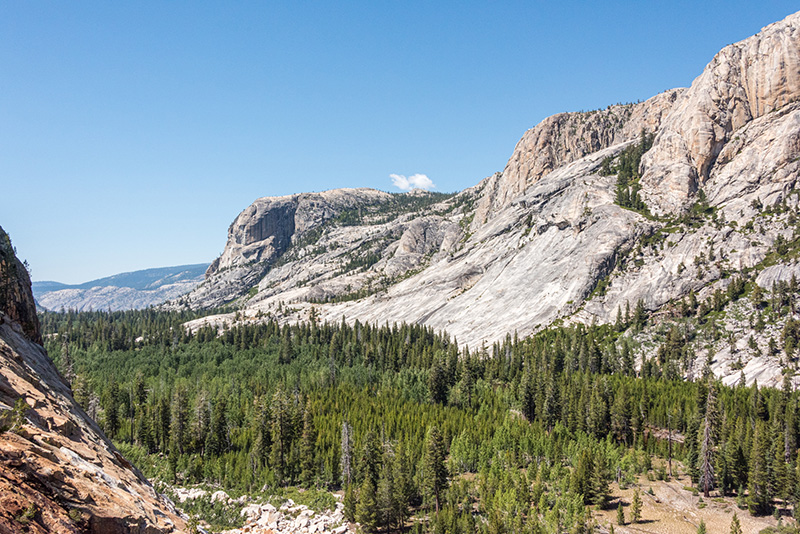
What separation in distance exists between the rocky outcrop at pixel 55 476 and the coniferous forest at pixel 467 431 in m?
41.2

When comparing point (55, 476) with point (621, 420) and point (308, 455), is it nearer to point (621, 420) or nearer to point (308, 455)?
point (308, 455)

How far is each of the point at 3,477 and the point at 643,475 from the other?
89.8 meters

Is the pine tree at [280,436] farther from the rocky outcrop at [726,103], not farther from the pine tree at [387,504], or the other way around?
the rocky outcrop at [726,103]

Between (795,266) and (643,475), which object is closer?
(643,475)

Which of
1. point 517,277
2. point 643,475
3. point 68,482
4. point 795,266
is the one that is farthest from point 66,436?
point 517,277

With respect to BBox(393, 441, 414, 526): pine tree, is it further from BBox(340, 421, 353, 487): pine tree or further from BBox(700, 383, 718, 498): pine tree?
BBox(700, 383, 718, 498): pine tree

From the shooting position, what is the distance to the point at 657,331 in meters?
146

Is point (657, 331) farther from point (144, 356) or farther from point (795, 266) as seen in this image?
point (144, 356)

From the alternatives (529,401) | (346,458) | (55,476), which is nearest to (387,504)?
(346,458)

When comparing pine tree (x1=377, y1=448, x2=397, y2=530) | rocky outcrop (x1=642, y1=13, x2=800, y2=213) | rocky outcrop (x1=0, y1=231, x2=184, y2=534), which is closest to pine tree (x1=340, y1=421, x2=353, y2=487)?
pine tree (x1=377, y1=448, x2=397, y2=530)

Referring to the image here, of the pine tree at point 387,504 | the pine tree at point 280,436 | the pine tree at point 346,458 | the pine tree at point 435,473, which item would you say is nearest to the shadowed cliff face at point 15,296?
the pine tree at point 387,504

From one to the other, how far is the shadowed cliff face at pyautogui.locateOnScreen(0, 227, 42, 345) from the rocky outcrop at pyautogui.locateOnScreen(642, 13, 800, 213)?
7810 inches

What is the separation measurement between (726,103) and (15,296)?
752 feet

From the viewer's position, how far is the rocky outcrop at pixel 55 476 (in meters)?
13.5
